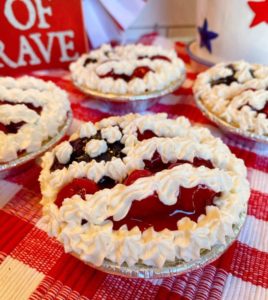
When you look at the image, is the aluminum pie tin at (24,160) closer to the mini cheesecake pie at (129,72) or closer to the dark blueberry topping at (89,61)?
the mini cheesecake pie at (129,72)

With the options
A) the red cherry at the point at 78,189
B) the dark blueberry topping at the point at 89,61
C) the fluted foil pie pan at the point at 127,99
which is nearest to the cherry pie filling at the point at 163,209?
the red cherry at the point at 78,189

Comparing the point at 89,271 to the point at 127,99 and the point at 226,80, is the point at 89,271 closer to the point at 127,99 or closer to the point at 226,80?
the point at 127,99

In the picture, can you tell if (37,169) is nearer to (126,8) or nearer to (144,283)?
(144,283)

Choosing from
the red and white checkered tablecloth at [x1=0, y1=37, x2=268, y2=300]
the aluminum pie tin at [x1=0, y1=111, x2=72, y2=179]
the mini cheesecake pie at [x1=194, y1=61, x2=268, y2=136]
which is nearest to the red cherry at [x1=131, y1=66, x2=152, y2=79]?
the mini cheesecake pie at [x1=194, y1=61, x2=268, y2=136]

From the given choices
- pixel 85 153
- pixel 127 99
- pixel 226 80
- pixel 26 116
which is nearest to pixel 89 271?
pixel 85 153

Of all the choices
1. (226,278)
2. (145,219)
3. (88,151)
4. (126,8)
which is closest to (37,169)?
(88,151)

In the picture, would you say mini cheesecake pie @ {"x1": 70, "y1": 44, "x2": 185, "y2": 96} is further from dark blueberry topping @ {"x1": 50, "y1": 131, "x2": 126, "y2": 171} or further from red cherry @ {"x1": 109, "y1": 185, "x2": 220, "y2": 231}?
red cherry @ {"x1": 109, "y1": 185, "x2": 220, "y2": 231}
